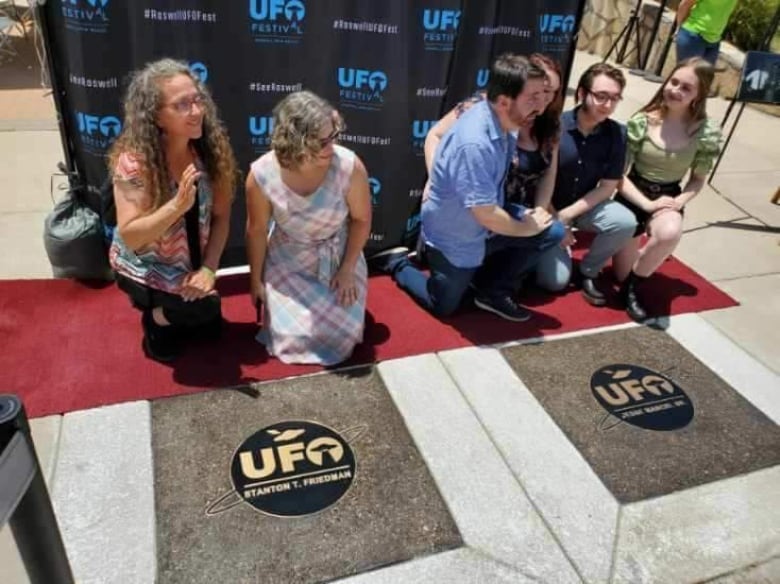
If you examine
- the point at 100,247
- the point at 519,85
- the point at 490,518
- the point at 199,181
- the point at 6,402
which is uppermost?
the point at 519,85

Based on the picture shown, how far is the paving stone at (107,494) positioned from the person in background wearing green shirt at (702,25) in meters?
6.18

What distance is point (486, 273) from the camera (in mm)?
3889

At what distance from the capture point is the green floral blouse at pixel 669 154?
386 cm

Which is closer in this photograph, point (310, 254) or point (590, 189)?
point (310, 254)

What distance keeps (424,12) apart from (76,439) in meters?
2.81

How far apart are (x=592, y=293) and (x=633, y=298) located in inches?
9.4

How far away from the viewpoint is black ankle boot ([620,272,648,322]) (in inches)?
154

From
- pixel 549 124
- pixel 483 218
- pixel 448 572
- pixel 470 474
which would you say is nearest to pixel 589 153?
pixel 549 124

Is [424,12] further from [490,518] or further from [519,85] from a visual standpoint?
[490,518]

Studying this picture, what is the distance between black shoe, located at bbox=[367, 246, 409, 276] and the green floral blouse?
1.52 m

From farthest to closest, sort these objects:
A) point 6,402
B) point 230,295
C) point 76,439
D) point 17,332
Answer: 1. point 230,295
2. point 17,332
3. point 76,439
4. point 6,402

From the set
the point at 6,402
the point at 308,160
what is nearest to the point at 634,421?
the point at 308,160

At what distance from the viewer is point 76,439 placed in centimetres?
273

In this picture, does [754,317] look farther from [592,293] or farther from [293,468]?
[293,468]
